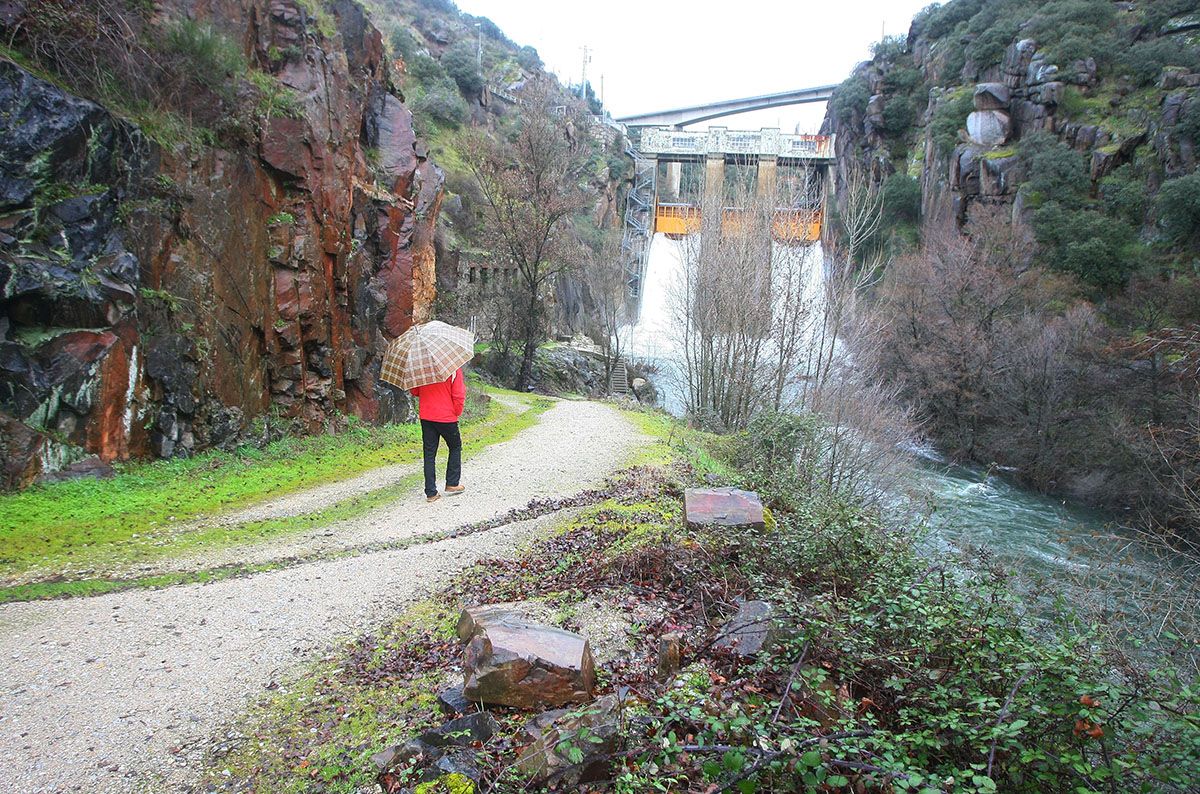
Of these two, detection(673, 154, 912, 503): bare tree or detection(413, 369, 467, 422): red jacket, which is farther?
detection(673, 154, 912, 503): bare tree

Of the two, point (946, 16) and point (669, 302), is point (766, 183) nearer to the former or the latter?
point (669, 302)

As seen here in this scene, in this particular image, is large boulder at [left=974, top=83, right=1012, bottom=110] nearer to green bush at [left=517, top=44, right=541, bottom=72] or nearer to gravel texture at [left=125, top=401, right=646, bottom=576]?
gravel texture at [left=125, top=401, right=646, bottom=576]

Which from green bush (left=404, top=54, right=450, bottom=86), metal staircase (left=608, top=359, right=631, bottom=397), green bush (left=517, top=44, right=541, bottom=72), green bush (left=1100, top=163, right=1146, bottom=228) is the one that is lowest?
metal staircase (left=608, top=359, right=631, bottom=397)

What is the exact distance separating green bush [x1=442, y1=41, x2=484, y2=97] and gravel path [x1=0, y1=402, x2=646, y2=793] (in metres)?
43.4

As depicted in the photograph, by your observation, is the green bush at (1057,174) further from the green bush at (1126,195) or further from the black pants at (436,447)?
the black pants at (436,447)

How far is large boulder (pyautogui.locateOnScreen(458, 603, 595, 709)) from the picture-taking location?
12.1 feet

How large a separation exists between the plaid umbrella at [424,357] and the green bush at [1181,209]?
27338mm

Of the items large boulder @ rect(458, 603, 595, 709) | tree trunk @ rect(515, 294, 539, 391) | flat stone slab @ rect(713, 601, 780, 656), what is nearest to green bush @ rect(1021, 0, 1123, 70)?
tree trunk @ rect(515, 294, 539, 391)

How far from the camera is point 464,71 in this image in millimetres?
44312

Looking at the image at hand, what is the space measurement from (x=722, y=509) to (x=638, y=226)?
41.8 m

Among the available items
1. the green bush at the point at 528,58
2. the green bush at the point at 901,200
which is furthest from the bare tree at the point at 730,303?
the green bush at the point at 528,58

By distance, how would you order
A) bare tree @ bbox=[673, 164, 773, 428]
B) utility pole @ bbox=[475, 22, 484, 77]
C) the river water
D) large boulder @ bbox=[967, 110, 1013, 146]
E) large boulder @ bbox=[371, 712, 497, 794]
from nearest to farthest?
1. large boulder @ bbox=[371, 712, 497, 794]
2. the river water
3. bare tree @ bbox=[673, 164, 773, 428]
4. large boulder @ bbox=[967, 110, 1013, 146]
5. utility pole @ bbox=[475, 22, 484, 77]

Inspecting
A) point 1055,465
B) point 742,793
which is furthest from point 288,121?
point 1055,465

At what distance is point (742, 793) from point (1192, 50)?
129 feet
